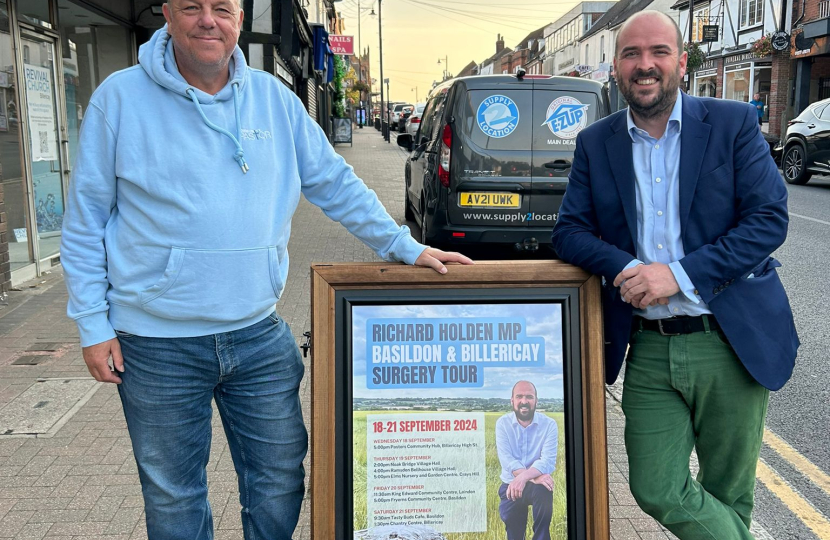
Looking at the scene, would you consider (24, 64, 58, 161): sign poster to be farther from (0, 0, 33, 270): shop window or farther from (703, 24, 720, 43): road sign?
(703, 24, 720, 43): road sign

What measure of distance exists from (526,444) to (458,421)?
0.21 m

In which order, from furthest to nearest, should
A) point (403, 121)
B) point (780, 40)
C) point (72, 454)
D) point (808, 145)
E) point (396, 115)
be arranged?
point (396, 115)
point (403, 121)
point (780, 40)
point (808, 145)
point (72, 454)

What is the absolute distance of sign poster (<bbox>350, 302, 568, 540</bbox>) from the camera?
2236 mm

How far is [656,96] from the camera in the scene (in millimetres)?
2268

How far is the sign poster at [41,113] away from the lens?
7637 mm

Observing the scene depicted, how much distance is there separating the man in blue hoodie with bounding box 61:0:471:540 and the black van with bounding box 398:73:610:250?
16.8ft

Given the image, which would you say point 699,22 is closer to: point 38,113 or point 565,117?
point 565,117

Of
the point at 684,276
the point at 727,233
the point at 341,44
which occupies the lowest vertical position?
the point at 684,276

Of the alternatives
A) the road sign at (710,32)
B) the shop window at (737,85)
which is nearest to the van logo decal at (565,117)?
the shop window at (737,85)

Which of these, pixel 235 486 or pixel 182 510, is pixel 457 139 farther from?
pixel 182 510

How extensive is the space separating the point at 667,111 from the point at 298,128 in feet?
3.72

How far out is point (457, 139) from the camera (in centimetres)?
743

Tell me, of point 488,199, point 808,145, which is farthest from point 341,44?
point 488,199

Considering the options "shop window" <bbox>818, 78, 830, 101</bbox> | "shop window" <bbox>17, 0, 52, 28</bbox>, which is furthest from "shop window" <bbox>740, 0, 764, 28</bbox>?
"shop window" <bbox>17, 0, 52, 28</bbox>
